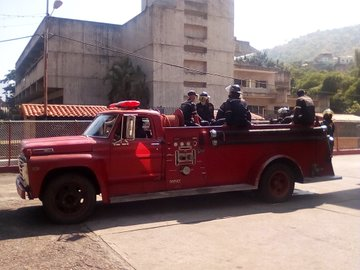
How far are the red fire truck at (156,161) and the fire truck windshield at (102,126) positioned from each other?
24mm

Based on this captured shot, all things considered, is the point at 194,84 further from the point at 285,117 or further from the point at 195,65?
the point at 285,117

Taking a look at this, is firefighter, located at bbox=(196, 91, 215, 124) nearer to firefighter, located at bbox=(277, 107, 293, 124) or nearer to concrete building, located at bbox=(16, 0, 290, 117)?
firefighter, located at bbox=(277, 107, 293, 124)

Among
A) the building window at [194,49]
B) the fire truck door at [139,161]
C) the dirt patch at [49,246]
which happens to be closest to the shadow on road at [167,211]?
the dirt patch at [49,246]

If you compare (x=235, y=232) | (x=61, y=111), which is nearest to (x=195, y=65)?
(x=61, y=111)

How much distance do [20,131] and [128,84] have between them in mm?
29674

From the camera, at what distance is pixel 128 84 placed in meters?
45.1

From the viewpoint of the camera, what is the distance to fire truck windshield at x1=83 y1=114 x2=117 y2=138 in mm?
8008

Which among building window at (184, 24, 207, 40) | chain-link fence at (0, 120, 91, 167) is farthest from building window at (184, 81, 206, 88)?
chain-link fence at (0, 120, 91, 167)

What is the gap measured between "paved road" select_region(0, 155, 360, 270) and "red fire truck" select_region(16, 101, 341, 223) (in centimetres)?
47

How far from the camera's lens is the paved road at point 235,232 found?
5652 mm

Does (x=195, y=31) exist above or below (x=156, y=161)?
above

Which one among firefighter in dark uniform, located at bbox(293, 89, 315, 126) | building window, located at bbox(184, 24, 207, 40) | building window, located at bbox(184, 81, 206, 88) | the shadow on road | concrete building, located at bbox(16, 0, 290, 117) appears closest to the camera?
the shadow on road

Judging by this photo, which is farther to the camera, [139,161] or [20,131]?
[20,131]

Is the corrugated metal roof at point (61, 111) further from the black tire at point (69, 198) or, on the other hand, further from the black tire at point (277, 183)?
the black tire at point (69, 198)
